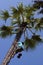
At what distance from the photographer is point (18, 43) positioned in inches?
221

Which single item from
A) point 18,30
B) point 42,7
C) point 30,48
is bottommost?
point 30,48

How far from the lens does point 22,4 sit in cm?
→ 588

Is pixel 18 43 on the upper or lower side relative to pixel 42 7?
lower

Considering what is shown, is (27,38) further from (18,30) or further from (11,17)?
(11,17)

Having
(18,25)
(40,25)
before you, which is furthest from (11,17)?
(40,25)

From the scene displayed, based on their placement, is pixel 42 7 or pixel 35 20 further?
pixel 42 7

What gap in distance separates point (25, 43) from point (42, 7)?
4.25 feet

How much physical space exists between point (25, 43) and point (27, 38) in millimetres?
143

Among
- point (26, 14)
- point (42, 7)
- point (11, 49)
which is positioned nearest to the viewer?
point (11, 49)

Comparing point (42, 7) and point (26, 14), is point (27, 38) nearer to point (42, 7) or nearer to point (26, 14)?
point (26, 14)

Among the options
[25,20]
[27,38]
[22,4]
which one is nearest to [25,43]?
[27,38]

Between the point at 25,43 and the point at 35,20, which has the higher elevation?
the point at 35,20

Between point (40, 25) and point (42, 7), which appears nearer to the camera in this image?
point (40, 25)

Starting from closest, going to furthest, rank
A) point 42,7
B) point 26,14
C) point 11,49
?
point 11,49 < point 26,14 < point 42,7
